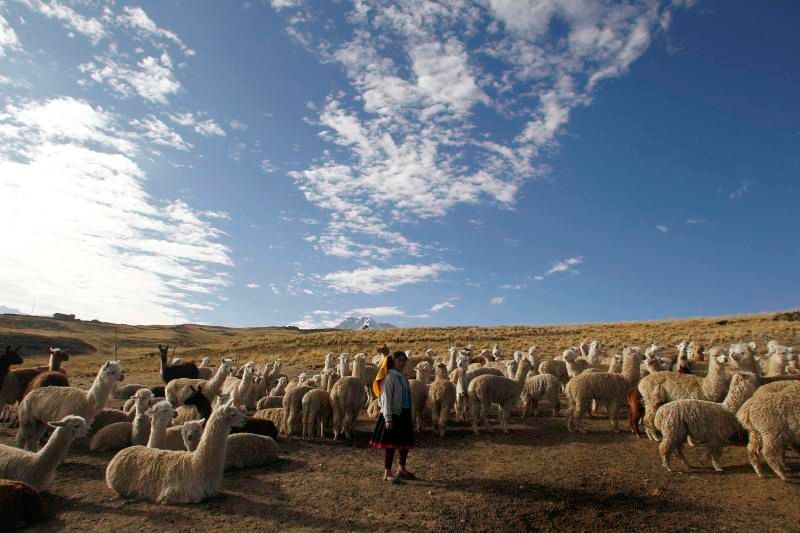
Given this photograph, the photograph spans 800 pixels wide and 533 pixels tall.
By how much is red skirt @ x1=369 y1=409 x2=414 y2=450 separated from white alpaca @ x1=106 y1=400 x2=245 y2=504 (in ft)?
6.47

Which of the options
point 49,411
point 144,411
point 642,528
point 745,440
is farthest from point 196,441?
point 745,440

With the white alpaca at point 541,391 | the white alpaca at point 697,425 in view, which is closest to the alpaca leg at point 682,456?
the white alpaca at point 697,425

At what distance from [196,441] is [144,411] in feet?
6.83

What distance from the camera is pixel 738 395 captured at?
319 inches

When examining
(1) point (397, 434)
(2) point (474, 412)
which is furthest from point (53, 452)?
(2) point (474, 412)

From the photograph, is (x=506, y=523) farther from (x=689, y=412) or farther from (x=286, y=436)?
(x=286, y=436)

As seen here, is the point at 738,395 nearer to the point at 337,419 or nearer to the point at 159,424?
the point at 337,419

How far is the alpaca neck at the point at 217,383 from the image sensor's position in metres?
12.7

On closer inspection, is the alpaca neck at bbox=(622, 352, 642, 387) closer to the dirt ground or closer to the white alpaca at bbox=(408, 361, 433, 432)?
the dirt ground

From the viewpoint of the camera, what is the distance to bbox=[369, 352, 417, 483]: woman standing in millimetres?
7422

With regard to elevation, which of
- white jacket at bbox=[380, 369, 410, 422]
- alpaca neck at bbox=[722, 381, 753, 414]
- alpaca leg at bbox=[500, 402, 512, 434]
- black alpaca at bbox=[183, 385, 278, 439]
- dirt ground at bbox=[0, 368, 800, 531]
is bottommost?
dirt ground at bbox=[0, 368, 800, 531]

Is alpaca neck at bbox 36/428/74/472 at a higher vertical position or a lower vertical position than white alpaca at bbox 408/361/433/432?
lower

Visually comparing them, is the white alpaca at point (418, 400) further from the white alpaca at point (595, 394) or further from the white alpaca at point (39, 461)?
the white alpaca at point (39, 461)

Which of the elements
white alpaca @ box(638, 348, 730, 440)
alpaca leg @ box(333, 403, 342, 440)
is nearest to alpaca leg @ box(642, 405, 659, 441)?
white alpaca @ box(638, 348, 730, 440)
